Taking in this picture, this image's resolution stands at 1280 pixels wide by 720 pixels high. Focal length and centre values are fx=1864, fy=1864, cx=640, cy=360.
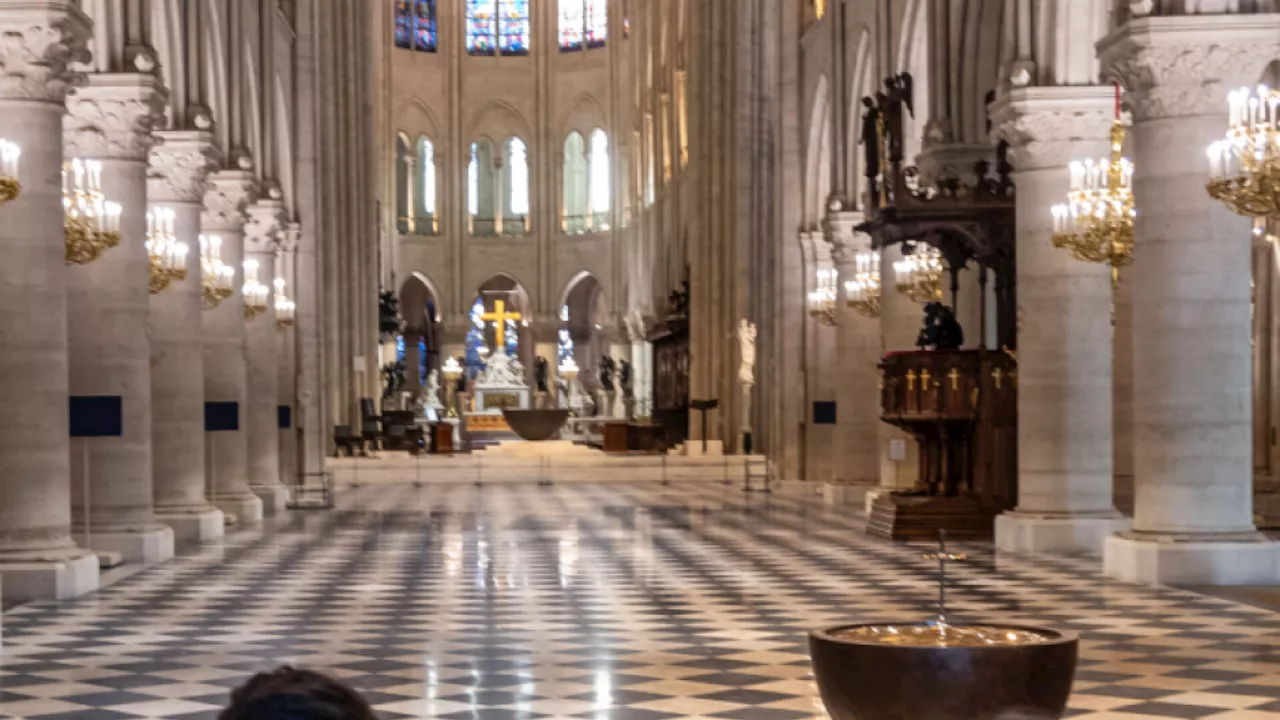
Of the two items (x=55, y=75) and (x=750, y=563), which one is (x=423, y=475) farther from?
(x=55, y=75)

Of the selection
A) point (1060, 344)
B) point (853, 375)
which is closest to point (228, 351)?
point (853, 375)

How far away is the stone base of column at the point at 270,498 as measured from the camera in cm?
2856

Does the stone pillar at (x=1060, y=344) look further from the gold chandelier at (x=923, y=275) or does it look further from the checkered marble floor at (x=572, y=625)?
the gold chandelier at (x=923, y=275)

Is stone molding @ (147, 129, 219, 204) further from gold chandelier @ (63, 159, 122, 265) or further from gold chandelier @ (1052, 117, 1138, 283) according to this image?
gold chandelier @ (1052, 117, 1138, 283)

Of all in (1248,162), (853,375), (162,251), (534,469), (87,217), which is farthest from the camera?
(534,469)

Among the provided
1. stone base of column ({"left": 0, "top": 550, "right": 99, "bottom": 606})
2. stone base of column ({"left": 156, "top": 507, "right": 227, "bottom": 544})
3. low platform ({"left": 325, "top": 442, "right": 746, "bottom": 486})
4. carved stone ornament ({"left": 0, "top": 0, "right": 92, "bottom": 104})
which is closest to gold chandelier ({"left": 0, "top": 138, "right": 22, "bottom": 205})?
carved stone ornament ({"left": 0, "top": 0, "right": 92, "bottom": 104})

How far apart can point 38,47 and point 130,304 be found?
4341mm

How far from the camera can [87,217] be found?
17.0 meters

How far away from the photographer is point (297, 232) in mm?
33375

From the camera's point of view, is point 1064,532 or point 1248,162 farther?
point 1064,532

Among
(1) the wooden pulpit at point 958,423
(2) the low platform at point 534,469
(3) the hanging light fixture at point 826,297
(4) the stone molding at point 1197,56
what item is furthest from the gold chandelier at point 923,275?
(2) the low platform at point 534,469

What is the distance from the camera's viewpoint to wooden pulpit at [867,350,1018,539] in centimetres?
2173

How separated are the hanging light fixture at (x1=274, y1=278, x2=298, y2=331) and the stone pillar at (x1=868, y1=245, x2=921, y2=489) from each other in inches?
432

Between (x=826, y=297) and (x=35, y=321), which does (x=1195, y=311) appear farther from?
(x=826, y=297)
